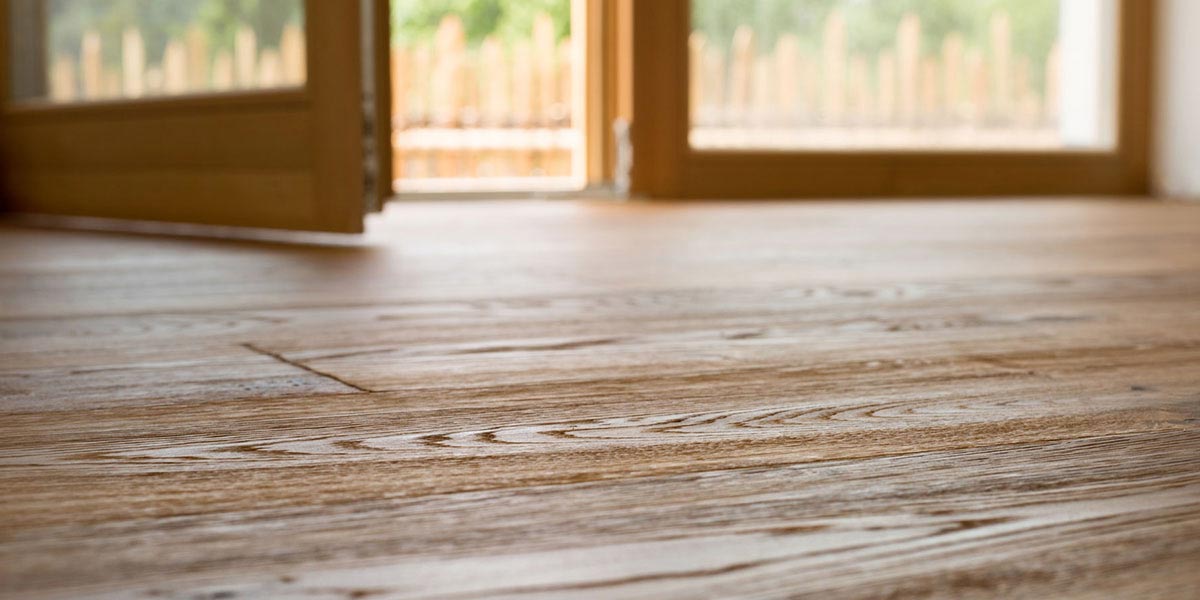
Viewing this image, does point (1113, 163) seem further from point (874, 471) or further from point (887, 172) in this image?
point (874, 471)

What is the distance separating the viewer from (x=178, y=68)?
2357 millimetres

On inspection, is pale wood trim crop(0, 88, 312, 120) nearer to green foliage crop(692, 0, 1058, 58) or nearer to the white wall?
green foliage crop(692, 0, 1058, 58)

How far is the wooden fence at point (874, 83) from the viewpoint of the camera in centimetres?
376

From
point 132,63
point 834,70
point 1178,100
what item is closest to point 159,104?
point 132,63

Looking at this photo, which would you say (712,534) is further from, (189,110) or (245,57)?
(189,110)

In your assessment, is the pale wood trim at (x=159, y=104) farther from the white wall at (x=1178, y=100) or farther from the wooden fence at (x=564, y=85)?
the white wall at (x=1178, y=100)

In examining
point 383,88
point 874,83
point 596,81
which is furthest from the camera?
point 596,81

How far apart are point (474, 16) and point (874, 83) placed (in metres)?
7.04

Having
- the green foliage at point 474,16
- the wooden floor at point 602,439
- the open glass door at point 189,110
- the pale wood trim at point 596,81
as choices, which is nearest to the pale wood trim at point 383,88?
the open glass door at point 189,110

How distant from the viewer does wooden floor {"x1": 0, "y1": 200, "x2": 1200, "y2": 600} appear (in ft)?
1.42

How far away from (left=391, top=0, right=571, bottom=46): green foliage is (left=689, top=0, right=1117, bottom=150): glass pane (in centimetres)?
656

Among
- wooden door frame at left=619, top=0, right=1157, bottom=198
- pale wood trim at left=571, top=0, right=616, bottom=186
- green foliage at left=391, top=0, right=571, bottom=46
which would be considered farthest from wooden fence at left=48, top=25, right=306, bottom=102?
green foliage at left=391, top=0, right=571, bottom=46

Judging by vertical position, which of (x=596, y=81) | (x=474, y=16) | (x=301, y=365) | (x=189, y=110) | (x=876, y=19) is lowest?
(x=301, y=365)

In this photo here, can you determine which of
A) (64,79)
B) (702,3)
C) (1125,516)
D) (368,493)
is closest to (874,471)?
(1125,516)
